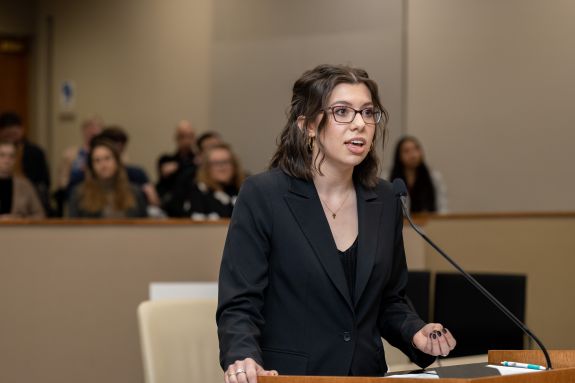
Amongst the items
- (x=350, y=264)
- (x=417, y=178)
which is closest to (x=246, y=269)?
(x=350, y=264)

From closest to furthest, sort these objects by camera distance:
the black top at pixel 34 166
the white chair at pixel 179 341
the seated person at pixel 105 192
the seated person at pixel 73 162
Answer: the white chair at pixel 179 341
the seated person at pixel 105 192
the seated person at pixel 73 162
the black top at pixel 34 166

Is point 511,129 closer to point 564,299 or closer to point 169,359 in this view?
point 564,299

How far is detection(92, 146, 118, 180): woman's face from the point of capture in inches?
229

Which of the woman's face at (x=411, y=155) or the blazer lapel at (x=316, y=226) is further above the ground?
the woman's face at (x=411, y=155)

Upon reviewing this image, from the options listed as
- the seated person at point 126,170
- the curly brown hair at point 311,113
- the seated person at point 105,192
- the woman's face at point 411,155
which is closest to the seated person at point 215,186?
the seated person at point 105,192

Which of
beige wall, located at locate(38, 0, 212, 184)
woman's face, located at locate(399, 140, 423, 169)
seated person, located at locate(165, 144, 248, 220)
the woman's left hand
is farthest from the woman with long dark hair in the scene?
the woman's left hand

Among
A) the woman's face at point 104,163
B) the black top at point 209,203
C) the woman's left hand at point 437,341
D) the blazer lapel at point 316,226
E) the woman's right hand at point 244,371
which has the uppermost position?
the woman's face at point 104,163

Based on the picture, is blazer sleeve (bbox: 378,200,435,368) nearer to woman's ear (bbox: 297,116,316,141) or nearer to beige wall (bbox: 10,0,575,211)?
woman's ear (bbox: 297,116,316,141)

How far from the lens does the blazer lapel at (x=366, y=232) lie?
2.21m

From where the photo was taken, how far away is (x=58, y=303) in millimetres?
4641

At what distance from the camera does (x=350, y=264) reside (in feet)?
7.37

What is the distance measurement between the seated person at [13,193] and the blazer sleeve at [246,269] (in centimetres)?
394

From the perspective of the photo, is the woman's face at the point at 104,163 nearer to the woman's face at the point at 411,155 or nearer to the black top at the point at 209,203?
the black top at the point at 209,203

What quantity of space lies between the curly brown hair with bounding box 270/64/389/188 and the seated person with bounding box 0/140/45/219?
3893 mm
